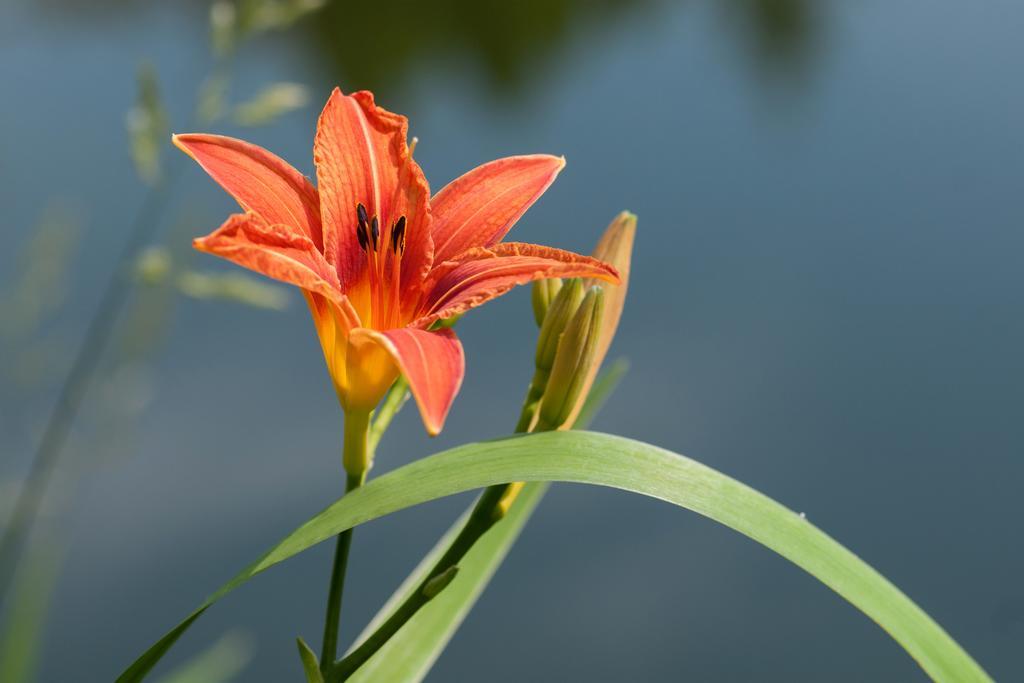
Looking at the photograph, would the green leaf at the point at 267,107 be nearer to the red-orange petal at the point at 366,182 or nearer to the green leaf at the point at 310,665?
the red-orange petal at the point at 366,182

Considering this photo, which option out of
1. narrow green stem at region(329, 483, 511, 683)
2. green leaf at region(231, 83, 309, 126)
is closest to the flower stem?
narrow green stem at region(329, 483, 511, 683)

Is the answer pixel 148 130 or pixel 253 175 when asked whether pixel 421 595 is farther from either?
pixel 148 130

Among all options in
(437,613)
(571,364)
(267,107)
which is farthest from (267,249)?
(267,107)

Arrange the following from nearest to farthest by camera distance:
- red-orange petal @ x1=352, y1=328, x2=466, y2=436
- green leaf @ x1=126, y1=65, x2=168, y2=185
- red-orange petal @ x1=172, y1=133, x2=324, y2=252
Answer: red-orange petal @ x1=352, y1=328, x2=466, y2=436
red-orange petal @ x1=172, y1=133, x2=324, y2=252
green leaf @ x1=126, y1=65, x2=168, y2=185

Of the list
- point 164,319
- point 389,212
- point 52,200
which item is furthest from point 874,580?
point 52,200

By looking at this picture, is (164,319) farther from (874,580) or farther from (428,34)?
(428,34)

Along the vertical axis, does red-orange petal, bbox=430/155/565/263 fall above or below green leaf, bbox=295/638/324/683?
above

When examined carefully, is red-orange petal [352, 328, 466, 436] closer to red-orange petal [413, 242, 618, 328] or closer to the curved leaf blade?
red-orange petal [413, 242, 618, 328]
